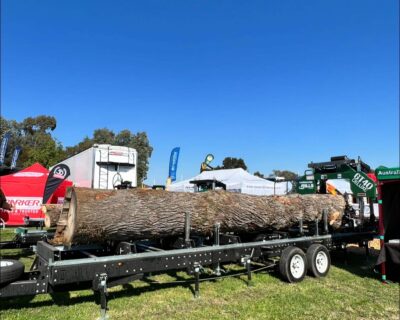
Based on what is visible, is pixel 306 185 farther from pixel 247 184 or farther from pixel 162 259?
pixel 247 184

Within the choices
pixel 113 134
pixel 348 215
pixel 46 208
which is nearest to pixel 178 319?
pixel 46 208

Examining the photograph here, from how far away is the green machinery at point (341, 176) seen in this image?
9070 millimetres

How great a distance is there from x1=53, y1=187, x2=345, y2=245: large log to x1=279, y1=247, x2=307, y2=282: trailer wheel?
0.84 m

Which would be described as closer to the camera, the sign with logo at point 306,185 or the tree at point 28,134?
the sign with logo at point 306,185

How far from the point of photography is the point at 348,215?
9.25m

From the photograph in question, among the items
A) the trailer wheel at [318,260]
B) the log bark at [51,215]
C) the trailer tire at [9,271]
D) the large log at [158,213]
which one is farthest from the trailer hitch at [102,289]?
the trailer wheel at [318,260]

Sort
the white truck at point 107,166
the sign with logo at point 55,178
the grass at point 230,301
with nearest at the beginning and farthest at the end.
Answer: the grass at point 230,301, the sign with logo at point 55,178, the white truck at point 107,166

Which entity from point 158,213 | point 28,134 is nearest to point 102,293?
point 158,213

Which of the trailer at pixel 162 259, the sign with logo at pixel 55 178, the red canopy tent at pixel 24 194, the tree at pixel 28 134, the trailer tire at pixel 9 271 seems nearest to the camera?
the trailer tire at pixel 9 271

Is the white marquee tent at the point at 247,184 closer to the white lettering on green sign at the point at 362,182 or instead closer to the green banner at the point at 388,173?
the white lettering on green sign at the point at 362,182

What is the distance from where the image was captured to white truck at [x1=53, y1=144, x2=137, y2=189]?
51.7ft

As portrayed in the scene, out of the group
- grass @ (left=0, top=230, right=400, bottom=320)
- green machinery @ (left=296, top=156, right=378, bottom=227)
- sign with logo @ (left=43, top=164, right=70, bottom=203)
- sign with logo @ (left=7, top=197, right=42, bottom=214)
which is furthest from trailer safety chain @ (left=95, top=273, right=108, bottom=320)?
sign with logo @ (left=7, top=197, right=42, bottom=214)

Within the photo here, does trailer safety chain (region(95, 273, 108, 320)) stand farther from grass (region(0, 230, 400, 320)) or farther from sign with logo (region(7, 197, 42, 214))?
sign with logo (region(7, 197, 42, 214))

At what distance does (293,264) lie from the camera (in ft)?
21.9
